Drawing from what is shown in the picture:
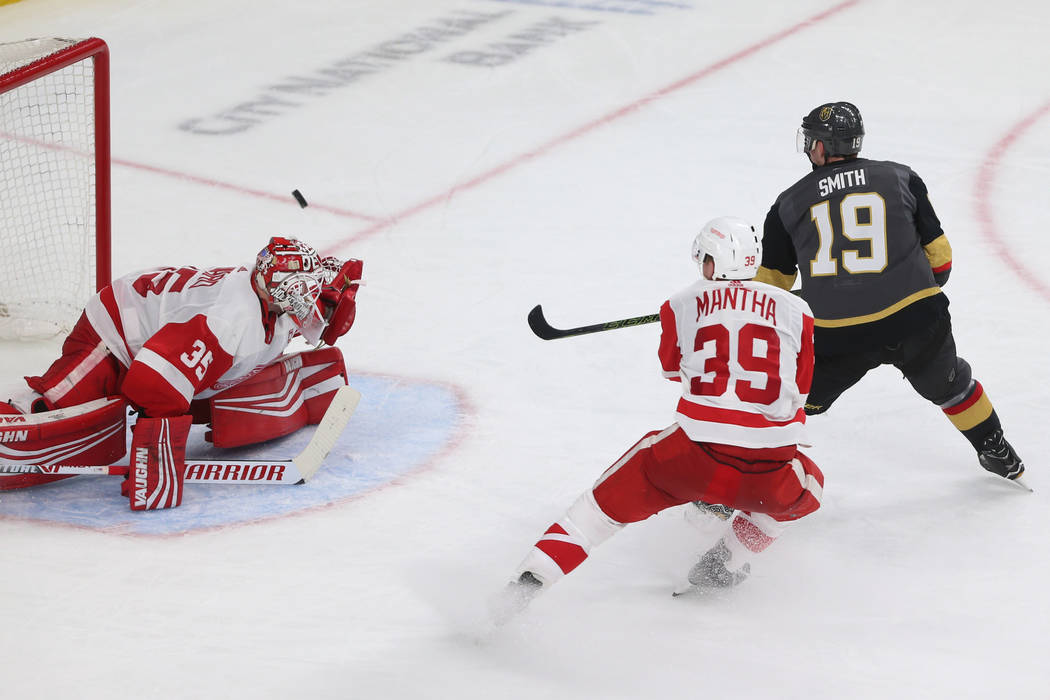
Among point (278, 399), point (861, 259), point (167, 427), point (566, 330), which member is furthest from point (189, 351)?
point (861, 259)

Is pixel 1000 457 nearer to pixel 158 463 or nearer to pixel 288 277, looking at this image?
pixel 288 277

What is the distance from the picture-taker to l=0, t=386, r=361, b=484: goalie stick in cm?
340

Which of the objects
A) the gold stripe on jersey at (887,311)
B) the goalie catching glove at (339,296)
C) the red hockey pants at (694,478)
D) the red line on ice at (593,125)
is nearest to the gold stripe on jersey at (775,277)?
the gold stripe on jersey at (887,311)

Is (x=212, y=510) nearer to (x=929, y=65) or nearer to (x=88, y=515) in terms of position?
(x=88, y=515)

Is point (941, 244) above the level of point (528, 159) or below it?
above

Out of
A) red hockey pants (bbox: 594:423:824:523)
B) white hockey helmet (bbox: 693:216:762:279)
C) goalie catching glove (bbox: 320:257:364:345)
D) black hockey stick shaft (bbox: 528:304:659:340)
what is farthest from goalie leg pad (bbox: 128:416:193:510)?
white hockey helmet (bbox: 693:216:762:279)

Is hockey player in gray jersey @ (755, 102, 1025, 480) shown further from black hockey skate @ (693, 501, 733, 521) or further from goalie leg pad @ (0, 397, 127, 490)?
goalie leg pad @ (0, 397, 127, 490)

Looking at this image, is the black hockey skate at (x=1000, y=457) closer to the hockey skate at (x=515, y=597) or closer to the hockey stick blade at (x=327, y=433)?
the hockey skate at (x=515, y=597)

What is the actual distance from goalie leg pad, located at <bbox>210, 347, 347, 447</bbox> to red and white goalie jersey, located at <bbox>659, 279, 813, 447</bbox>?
4.04 ft

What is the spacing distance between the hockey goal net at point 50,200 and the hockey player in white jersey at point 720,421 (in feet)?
6.83

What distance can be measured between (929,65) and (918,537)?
13.5ft

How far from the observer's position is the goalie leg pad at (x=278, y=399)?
355 cm

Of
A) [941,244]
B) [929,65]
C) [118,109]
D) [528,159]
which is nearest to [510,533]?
[941,244]

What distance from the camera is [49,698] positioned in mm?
2658
